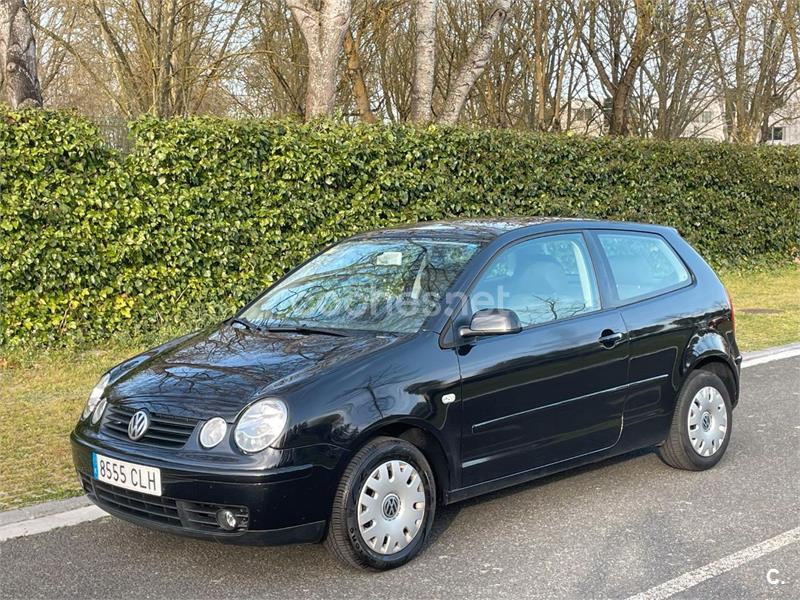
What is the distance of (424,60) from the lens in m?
16.6

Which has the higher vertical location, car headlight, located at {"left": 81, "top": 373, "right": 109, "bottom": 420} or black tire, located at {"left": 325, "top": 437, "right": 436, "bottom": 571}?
car headlight, located at {"left": 81, "top": 373, "right": 109, "bottom": 420}

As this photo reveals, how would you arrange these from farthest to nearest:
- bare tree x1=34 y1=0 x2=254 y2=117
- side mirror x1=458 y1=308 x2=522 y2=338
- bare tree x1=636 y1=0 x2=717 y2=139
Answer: bare tree x1=636 y1=0 x2=717 y2=139 → bare tree x1=34 y1=0 x2=254 y2=117 → side mirror x1=458 y1=308 x2=522 y2=338

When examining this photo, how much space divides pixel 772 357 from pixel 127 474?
7.95 metres

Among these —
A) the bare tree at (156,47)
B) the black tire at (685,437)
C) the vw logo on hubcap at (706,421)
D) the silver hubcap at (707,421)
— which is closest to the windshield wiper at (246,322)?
the black tire at (685,437)

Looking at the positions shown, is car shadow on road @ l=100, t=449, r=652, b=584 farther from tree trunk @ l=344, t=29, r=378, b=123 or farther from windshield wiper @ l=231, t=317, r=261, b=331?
tree trunk @ l=344, t=29, r=378, b=123

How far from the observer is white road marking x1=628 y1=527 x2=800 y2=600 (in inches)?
175

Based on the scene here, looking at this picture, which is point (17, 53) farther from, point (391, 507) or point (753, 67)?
point (753, 67)

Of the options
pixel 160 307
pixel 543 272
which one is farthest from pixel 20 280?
pixel 543 272

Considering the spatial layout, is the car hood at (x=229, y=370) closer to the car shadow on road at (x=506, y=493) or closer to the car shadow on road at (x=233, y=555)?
the car shadow on road at (x=233, y=555)

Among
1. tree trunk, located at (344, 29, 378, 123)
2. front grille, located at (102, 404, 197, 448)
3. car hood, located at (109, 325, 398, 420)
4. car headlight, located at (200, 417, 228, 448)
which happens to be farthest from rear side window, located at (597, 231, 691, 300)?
tree trunk, located at (344, 29, 378, 123)

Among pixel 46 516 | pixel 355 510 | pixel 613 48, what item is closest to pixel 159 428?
pixel 355 510

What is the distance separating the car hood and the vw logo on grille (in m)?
0.05

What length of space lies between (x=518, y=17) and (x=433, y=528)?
26.9 metres

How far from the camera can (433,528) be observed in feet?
17.6
